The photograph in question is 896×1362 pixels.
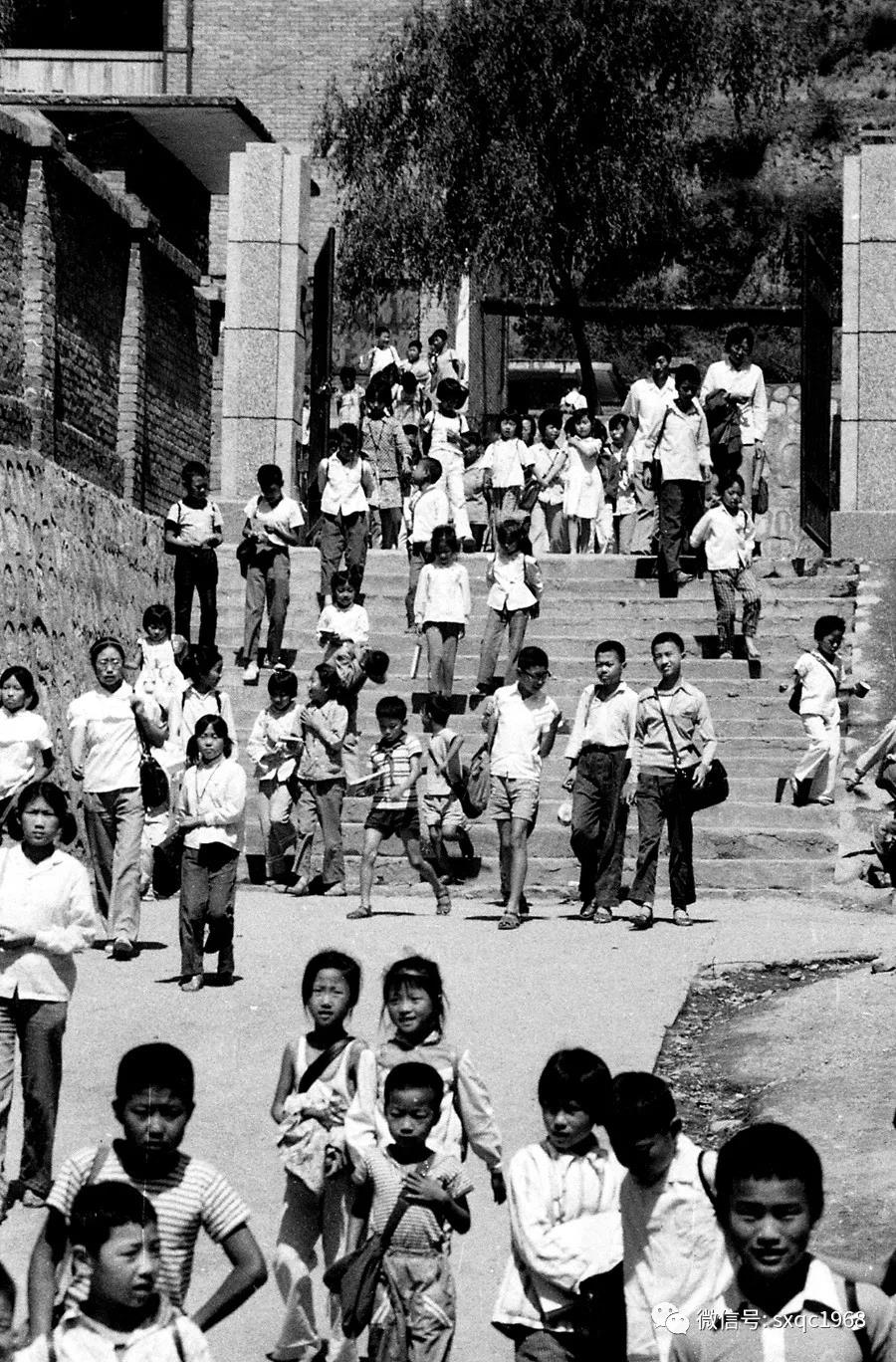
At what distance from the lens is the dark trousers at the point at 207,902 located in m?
11.4

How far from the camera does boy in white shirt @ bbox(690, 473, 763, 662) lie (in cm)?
1695

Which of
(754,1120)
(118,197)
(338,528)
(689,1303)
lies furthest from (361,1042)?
(118,197)

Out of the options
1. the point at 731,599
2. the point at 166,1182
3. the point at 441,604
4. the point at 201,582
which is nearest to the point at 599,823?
the point at 441,604

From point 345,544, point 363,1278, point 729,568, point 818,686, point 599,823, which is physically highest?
point 345,544

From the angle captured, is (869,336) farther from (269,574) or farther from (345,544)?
(269,574)

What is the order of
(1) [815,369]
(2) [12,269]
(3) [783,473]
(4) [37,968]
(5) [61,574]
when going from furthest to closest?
(3) [783,473] < (1) [815,369] < (2) [12,269] < (5) [61,574] < (4) [37,968]

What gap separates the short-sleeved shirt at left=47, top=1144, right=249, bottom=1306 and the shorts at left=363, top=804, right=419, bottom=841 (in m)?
7.88

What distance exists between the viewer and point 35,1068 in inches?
324

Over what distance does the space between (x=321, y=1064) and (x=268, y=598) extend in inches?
420

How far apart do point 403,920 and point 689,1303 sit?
7521mm

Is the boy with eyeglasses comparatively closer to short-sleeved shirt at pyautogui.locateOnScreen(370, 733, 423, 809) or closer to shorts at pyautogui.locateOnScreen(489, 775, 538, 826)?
shorts at pyautogui.locateOnScreen(489, 775, 538, 826)

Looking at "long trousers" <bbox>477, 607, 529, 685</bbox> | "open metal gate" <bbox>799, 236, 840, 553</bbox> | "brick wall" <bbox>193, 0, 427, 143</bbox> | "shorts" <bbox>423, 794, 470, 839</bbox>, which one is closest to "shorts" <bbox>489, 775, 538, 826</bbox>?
"shorts" <bbox>423, 794, 470, 839</bbox>

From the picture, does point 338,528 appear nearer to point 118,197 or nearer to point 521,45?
point 118,197

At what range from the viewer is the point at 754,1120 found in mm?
9477
